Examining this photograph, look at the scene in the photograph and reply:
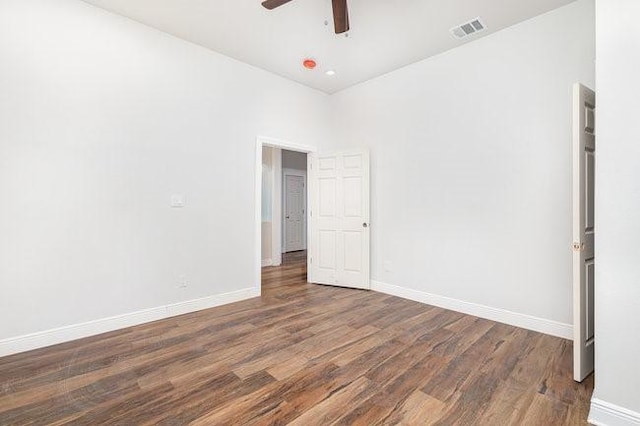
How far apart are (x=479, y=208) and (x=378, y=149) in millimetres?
1644

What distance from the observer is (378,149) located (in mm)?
4375

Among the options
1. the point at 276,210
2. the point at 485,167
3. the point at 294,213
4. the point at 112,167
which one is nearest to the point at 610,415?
the point at 485,167

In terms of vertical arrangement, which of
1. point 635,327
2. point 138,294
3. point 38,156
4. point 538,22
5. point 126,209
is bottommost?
point 138,294

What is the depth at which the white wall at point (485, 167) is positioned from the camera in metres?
2.84

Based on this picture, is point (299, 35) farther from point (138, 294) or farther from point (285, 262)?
point (285, 262)

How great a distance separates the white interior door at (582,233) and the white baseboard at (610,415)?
0.45m

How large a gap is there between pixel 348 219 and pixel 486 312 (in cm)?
215

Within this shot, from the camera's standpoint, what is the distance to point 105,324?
9.55ft

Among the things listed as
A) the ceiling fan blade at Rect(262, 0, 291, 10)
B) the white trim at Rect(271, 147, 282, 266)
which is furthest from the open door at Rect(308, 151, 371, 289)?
the ceiling fan blade at Rect(262, 0, 291, 10)

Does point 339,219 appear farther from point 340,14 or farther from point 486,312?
point 340,14

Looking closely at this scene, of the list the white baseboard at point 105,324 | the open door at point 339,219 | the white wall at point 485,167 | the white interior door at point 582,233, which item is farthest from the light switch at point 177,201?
the white interior door at point 582,233

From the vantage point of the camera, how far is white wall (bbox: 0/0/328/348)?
2533mm

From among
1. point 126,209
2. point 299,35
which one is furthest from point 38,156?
point 299,35

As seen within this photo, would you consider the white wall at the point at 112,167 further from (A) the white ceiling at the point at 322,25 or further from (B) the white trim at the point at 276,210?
(B) the white trim at the point at 276,210
